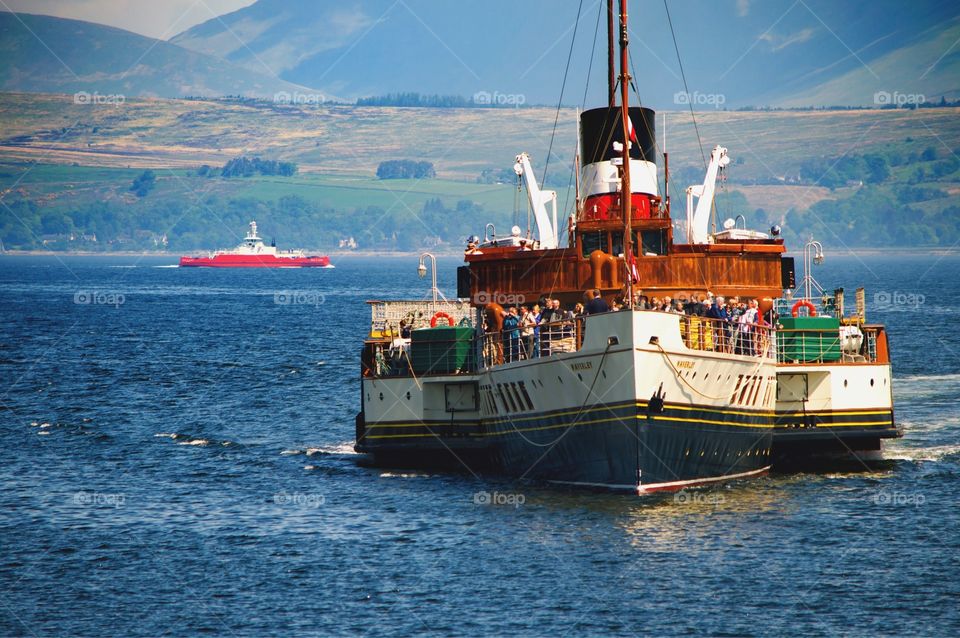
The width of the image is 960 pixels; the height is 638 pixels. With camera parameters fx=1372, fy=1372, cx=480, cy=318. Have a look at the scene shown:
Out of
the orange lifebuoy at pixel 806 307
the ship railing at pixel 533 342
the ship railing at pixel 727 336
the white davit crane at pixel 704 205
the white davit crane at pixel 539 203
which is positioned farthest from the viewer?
the white davit crane at pixel 704 205

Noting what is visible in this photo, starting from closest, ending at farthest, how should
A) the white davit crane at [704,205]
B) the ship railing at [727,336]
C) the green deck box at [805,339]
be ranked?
the ship railing at [727,336] → the green deck box at [805,339] → the white davit crane at [704,205]

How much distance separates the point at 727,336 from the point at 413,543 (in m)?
11.3

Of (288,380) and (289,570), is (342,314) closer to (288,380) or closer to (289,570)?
(288,380)

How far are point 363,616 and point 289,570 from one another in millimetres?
4246

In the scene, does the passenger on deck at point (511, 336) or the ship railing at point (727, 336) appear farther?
the passenger on deck at point (511, 336)

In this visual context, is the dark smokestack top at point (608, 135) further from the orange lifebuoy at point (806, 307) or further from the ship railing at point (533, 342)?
the ship railing at point (533, 342)

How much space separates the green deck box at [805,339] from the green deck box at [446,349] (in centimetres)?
1002

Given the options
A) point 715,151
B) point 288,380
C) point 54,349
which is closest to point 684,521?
point 715,151

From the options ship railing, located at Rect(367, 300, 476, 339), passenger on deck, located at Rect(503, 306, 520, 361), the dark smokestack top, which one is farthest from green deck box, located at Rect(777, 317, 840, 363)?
ship railing, located at Rect(367, 300, 476, 339)

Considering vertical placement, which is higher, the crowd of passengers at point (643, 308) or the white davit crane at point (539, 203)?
the white davit crane at point (539, 203)

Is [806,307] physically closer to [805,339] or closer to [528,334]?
[805,339]

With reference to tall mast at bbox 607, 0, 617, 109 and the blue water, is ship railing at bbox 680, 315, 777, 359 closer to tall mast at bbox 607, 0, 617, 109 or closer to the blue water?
the blue water

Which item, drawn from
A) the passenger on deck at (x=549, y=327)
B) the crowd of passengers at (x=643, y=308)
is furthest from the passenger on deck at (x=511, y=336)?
the passenger on deck at (x=549, y=327)

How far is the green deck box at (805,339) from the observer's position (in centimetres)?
4409
